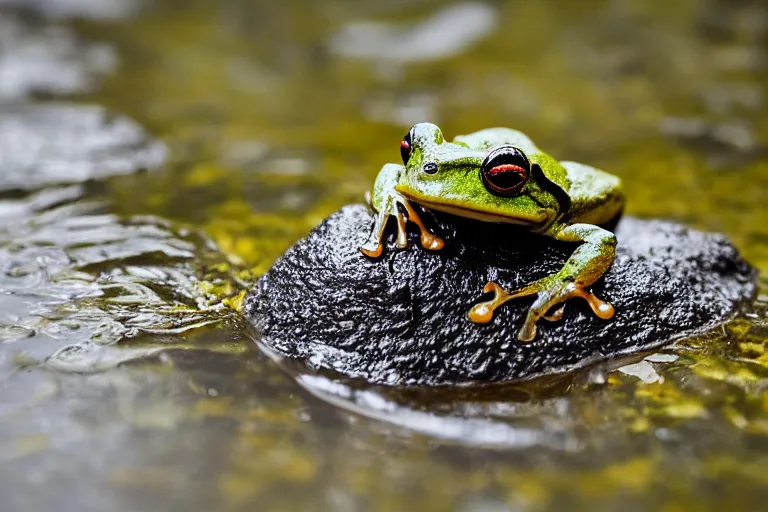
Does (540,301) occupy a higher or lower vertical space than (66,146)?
lower

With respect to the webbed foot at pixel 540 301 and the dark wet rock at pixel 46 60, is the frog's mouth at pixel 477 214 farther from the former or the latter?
the dark wet rock at pixel 46 60

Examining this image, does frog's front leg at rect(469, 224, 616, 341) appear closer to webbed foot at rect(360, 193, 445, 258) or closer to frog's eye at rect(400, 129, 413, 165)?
webbed foot at rect(360, 193, 445, 258)

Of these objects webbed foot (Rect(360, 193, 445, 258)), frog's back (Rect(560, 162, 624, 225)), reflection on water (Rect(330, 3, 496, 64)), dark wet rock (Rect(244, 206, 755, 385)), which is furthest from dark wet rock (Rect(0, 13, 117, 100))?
frog's back (Rect(560, 162, 624, 225))

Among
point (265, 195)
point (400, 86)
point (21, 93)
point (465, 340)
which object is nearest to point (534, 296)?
point (465, 340)

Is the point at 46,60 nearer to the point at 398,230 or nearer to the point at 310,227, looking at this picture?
the point at 310,227

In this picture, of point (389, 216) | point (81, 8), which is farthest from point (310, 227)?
point (81, 8)

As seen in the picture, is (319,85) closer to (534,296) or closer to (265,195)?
(265,195)
